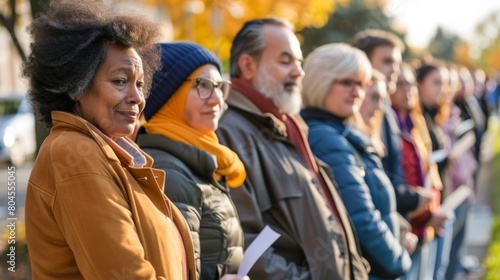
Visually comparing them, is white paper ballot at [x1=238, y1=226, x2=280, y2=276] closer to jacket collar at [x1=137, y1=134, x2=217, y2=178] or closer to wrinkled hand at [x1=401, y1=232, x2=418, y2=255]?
jacket collar at [x1=137, y1=134, x2=217, y2=178]

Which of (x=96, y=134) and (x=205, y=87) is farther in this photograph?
(x=205, y=87)

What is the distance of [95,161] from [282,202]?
174cm

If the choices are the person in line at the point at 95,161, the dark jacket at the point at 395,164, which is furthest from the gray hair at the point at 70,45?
the dark jacket at the point at 395,164

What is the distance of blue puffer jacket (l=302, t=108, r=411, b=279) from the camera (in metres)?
4.92

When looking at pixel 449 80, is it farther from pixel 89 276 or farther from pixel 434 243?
pixel 89 276

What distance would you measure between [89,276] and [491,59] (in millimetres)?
101483

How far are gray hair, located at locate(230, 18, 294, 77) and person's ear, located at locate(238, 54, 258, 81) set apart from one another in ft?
0.07

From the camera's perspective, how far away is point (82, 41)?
2736mm

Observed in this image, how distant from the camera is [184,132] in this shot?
142 inches

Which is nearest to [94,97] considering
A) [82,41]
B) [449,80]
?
[82,41]

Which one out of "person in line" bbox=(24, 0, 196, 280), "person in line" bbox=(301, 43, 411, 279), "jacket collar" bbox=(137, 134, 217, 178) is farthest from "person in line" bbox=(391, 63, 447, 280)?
"person in line" bbox=(24, 0, 196, 280)

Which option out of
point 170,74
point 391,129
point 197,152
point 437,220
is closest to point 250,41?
point 170,74

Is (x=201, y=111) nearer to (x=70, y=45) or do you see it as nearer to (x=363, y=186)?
(x=70, y=45)

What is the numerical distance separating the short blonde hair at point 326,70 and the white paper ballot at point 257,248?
5.00ft
